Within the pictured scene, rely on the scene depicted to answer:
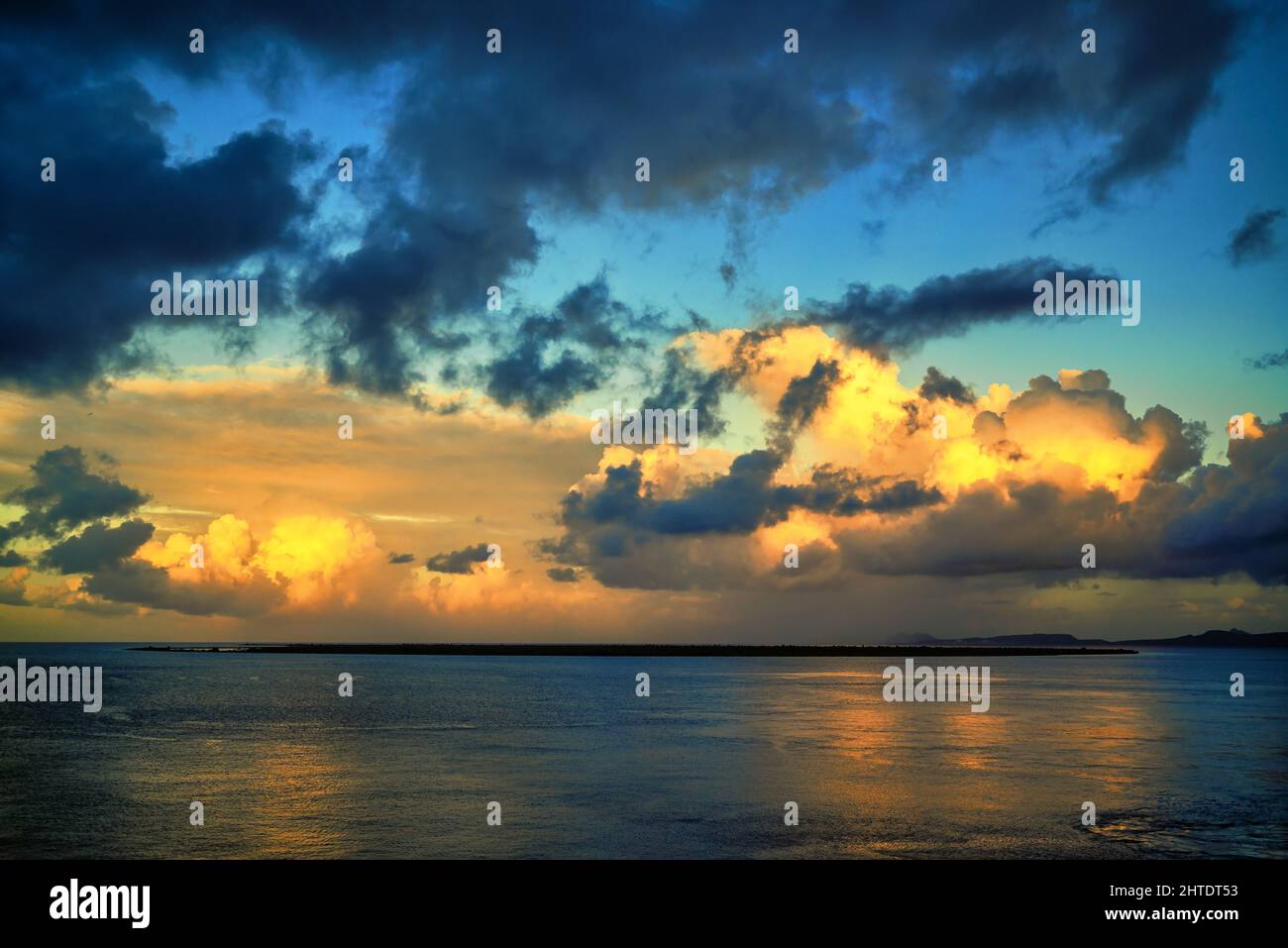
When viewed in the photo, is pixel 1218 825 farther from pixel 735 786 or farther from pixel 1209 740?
pixel 1209 740

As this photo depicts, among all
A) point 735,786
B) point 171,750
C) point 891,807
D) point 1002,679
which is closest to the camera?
point 891,807

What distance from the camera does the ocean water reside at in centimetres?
2959

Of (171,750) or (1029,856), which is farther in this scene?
(171,750)

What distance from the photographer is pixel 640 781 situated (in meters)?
40.6

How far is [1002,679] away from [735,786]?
4434 inches

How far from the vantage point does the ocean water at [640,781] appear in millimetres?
29594

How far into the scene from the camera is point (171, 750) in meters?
51.5

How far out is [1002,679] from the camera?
139125 millimetres
